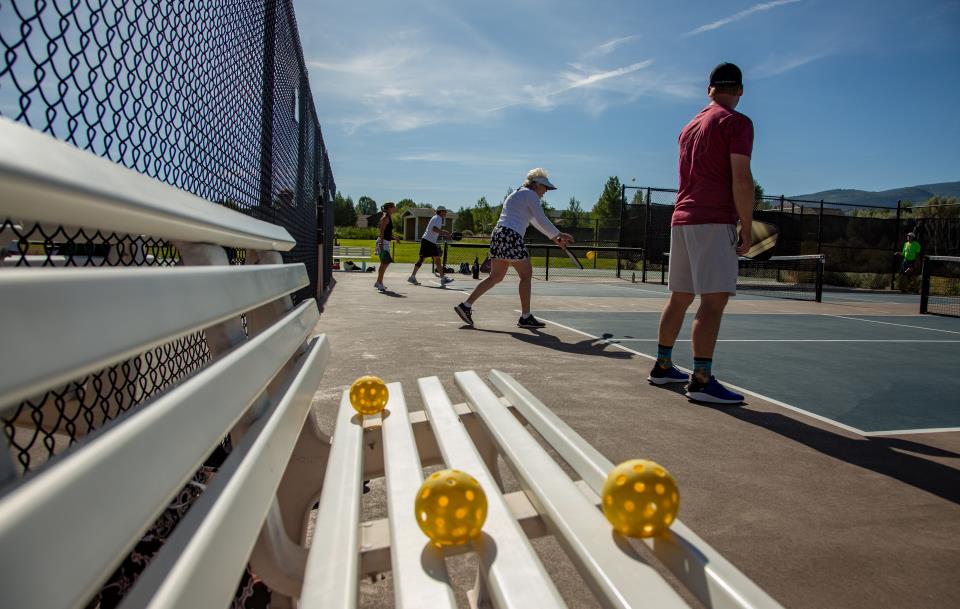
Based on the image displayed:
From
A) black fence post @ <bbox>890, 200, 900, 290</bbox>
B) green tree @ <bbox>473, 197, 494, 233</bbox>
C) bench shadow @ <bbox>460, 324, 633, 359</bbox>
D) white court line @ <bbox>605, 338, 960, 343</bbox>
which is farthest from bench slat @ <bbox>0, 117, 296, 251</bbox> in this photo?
green tree @ <bbox>473, 197, 494, 233</bbox>

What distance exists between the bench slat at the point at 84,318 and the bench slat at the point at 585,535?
2.42 feet

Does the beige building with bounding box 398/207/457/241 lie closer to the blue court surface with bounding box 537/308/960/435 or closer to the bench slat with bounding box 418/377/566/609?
the blue court surface with bounding box 537/308/960/435

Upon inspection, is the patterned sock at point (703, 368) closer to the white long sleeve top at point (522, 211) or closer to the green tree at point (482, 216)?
the white long sleeve top at point (522, 211)

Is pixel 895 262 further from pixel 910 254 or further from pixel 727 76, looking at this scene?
pixel 727 76

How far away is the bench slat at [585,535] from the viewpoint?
956 mm

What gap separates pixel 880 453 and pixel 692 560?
8.87 ft

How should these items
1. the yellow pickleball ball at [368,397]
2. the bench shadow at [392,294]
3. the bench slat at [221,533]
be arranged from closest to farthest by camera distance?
the bench slat at [221,533], the yellow pickleball ball at [368,397], the bench shadow at [392,294]

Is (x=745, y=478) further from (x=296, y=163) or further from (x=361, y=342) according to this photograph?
(x=296, y=163)

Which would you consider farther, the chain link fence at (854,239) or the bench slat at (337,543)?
the chain link fence at (854,239)

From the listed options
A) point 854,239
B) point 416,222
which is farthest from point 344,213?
point 854,239

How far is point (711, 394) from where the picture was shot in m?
4.12

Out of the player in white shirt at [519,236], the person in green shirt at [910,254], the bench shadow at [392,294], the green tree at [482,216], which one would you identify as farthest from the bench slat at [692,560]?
the green tree at [482,216]

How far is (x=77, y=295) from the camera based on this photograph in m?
0.52

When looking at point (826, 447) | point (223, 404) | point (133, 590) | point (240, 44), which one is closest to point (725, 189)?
point (826, 447)
